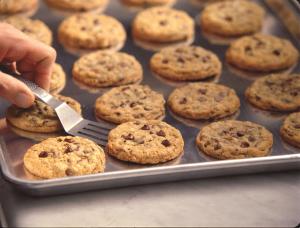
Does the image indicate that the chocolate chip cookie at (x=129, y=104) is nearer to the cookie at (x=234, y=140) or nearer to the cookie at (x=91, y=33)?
the cookie at (x=234, y=140)

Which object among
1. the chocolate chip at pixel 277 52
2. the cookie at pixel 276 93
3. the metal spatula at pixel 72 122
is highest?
the chocolate chip at pixel 277 52

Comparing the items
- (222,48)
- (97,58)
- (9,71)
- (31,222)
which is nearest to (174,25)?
(222,48)

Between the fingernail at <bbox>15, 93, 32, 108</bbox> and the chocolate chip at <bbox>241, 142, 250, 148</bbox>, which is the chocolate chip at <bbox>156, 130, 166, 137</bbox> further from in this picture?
the fingernail at <bbox>15, 93, 32, 108</bbox>

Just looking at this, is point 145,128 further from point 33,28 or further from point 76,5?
point 76,5

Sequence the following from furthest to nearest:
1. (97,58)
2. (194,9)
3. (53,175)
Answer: (194,9)
(97,58)
(53,175)

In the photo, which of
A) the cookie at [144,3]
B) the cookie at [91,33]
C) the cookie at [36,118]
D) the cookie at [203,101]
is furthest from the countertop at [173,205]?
the cookie at [144,3]

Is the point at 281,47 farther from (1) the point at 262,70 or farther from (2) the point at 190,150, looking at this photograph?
(2) the point at 190,150

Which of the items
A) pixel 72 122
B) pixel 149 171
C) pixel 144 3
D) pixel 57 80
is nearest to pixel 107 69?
pixel 57 80
